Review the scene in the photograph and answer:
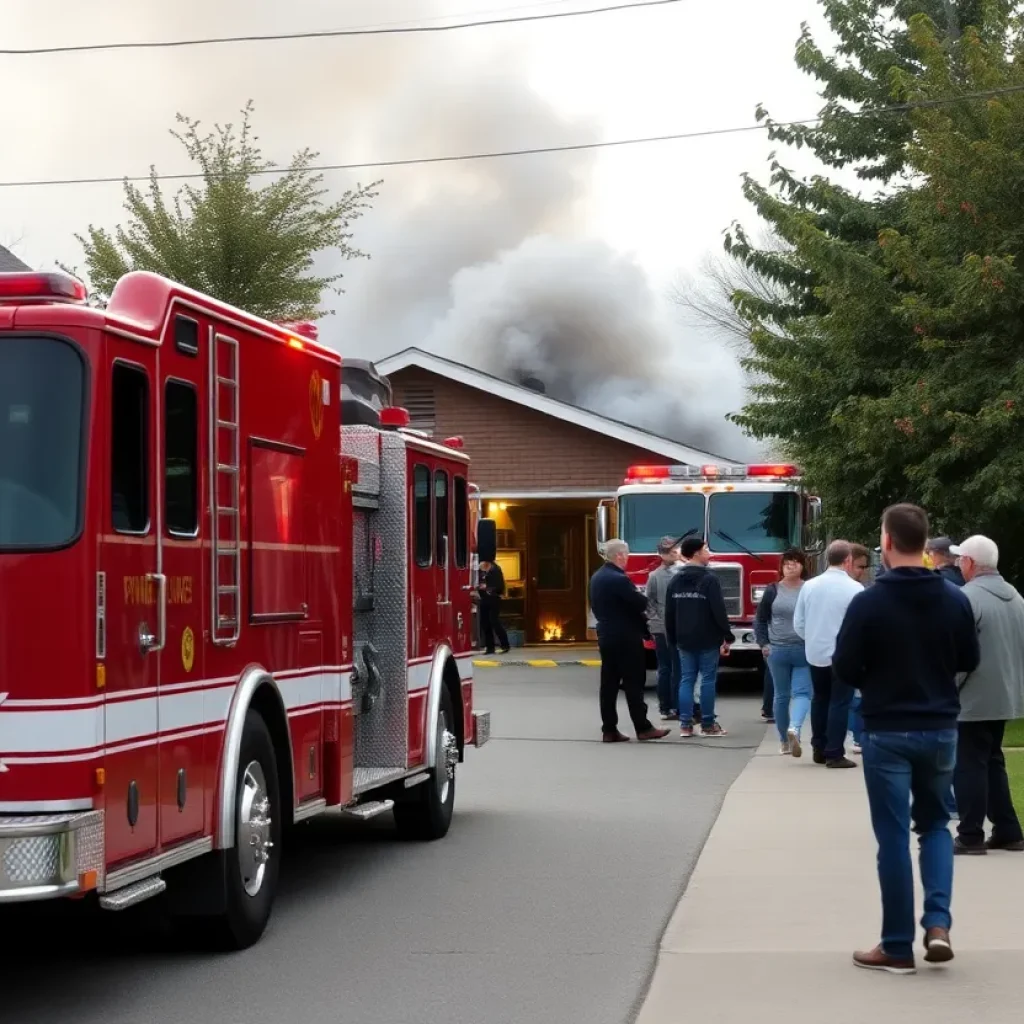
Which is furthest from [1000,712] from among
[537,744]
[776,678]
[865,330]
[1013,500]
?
[865,330]

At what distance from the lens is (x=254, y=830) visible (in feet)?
27.0

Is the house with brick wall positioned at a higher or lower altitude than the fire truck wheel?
higher

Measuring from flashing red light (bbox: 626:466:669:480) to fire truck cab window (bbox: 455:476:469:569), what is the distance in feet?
40.5

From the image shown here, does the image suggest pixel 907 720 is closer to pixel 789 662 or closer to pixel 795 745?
pixel 795 745

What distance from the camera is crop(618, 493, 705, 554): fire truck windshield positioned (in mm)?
24641

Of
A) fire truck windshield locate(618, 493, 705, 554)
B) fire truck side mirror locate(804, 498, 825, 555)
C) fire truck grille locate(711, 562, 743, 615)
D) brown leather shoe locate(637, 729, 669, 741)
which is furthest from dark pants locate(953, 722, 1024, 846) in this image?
fire truck windshield locate(618, 493, 705, 554)

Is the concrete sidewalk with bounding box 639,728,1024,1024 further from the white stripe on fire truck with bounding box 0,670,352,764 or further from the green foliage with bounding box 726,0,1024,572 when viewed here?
the green foliage with bounding box 726,0,1024,572

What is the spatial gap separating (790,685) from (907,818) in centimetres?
875

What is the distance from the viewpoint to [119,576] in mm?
6805

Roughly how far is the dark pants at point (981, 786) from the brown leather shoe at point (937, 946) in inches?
101

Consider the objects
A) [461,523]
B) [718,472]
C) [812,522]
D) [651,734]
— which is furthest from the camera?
[718,472]

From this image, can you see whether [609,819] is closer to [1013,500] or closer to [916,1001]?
[916,1001]

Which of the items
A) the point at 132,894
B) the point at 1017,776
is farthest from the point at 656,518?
the point at 132,894

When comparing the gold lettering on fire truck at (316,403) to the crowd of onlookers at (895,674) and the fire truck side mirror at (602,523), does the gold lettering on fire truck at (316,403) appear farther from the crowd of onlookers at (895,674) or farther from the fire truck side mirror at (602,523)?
the fire truck side mirror at (602,523)
